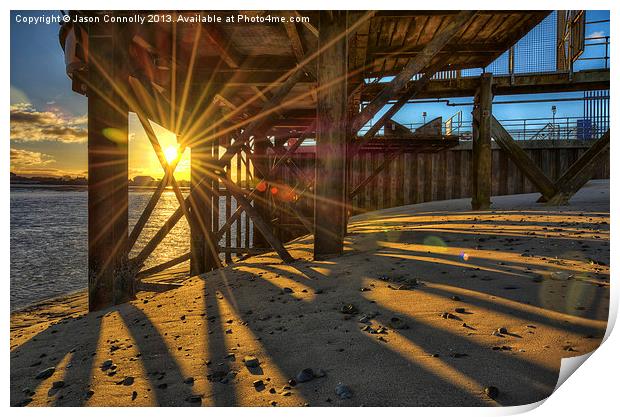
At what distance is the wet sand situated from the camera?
196 cm

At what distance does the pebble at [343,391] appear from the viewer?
1.87m

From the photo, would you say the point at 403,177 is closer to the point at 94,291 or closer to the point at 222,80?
the point at 222,80

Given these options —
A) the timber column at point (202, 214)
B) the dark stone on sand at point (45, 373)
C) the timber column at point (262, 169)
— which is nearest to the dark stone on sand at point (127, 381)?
the dark stone on sand at point (45, 373)

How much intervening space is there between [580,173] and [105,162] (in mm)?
9086

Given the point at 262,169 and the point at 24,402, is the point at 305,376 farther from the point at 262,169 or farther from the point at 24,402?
the point at 262,169

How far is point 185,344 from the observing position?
8.98 feet

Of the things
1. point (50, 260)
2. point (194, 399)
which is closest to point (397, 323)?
point (194, 399)

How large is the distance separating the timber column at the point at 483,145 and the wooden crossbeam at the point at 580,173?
174 cm

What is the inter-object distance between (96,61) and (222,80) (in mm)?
2914

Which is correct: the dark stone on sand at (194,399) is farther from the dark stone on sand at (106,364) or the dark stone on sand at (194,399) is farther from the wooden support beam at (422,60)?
the wooden support beam at (422,60)

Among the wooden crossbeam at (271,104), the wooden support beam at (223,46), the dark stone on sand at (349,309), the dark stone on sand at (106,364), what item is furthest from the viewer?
the wooden support beam at (223,46)

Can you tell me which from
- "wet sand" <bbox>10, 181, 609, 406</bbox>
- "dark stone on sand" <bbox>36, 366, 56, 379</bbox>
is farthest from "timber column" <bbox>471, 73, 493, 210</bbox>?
"dark stone on sand" <bbox>36, 366, 56, 379</bbox>

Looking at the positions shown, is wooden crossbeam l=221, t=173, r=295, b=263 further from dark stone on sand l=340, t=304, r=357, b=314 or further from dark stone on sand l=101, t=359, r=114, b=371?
dark stone on sand l=101, t=359, r=114, b=371
